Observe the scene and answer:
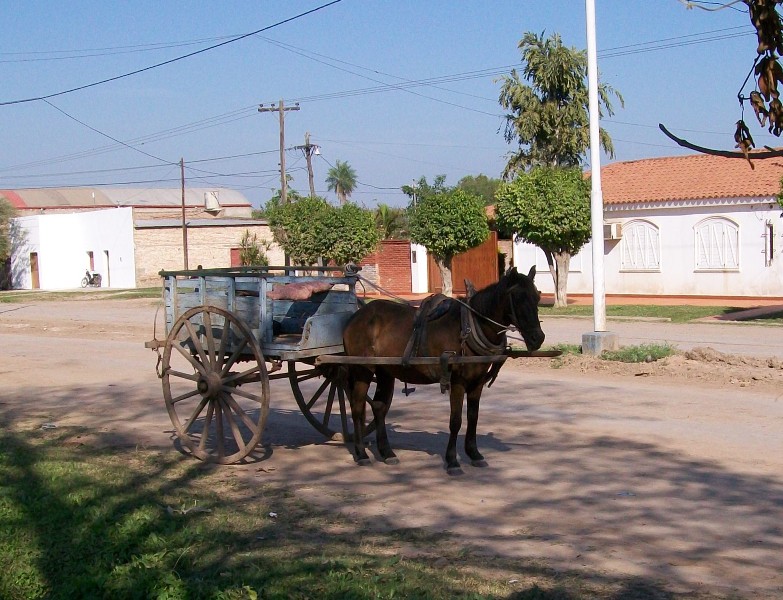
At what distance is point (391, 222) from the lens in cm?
5194

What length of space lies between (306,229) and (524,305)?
96.3 ft

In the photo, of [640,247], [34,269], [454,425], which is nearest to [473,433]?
[454,425]

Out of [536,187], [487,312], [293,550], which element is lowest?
[293,550]

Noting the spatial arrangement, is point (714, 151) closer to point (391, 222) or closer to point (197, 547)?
point (197, 547)

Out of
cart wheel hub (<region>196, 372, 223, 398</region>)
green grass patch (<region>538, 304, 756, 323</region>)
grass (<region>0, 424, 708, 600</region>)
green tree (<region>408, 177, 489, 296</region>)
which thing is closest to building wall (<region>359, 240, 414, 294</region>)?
green tree (<region>408, 177, 489, 296</region>)

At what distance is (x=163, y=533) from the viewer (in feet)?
22.6

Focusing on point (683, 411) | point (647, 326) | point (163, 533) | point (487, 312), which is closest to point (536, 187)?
point (647, 326)

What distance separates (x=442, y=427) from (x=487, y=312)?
3.04 m

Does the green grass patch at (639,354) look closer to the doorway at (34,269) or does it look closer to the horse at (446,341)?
the horse at (446,341)

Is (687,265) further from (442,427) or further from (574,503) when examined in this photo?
(574,503)

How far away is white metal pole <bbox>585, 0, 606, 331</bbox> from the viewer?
52.5ft

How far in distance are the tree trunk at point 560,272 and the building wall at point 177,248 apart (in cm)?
2577

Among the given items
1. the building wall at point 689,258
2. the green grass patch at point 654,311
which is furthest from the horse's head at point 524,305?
the building wall at point 689,258

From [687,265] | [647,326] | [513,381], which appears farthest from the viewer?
[687,265]
